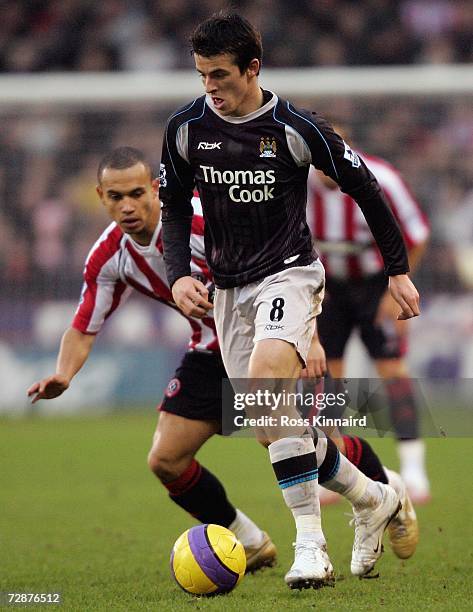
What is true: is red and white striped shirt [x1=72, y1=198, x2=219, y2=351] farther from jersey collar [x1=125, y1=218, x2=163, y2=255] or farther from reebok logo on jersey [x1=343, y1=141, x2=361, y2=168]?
reebok logo on jersey [x1=343, y1=141, x2=361, y2=168]

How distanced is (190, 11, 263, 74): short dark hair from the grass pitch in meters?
2.04

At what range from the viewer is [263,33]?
1588cm

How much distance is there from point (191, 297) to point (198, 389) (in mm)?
1002

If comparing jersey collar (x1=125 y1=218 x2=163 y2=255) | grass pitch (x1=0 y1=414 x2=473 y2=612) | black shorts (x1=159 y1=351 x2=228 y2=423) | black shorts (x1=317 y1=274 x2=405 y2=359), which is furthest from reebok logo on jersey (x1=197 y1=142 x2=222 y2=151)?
black shorts (x1=317 y1=274 x2=405 y2=359)

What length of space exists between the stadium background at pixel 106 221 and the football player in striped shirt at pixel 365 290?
681 millimetres

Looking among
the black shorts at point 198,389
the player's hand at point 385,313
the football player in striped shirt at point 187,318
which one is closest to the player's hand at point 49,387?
the football player in striped shirt at point 187,318

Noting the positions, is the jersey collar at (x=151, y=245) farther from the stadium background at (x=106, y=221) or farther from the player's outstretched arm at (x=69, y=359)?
the stadium background at (x=106, y=221)

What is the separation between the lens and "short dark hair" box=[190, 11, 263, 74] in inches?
183

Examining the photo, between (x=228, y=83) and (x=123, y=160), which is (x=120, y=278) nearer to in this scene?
(x=123, y=160)

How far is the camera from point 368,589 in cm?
475

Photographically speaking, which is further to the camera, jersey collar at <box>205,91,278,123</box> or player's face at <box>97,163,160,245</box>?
player's face at <box>97,163,160,245</box>

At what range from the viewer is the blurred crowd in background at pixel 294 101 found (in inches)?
538

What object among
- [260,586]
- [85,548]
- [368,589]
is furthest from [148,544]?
[368,589]

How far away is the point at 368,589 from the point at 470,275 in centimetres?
873
